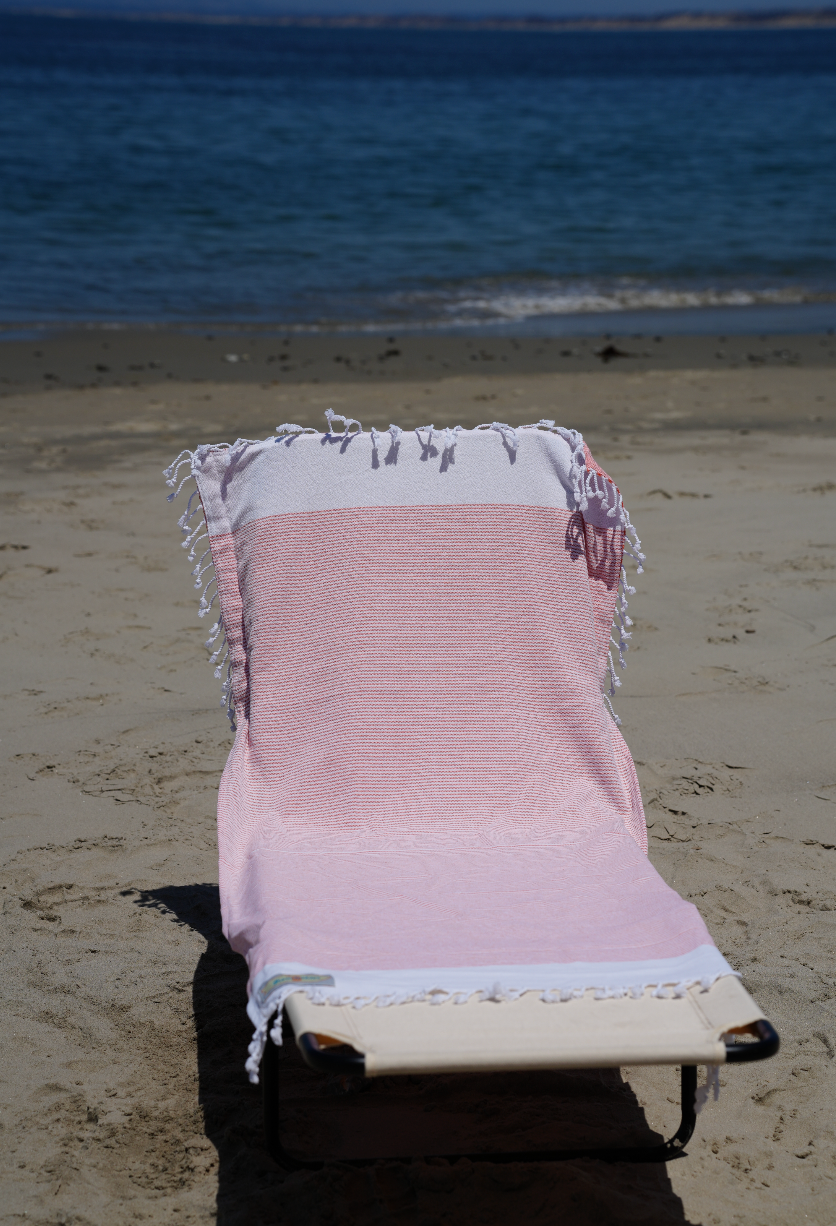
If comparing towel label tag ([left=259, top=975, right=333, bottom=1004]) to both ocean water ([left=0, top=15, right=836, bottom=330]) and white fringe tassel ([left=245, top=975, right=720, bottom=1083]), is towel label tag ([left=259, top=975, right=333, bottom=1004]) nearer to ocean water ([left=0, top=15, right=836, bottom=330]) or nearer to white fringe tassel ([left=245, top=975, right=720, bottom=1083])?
white fringe tassel ([left=245, top=975, right=720, bottom=1083])

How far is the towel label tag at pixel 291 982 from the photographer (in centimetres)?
201

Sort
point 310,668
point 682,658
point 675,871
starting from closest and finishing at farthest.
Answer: point 310,668
point 675,871
point 682,658

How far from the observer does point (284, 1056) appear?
256 cm

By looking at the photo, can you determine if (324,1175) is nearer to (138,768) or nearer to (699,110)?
(138,768)

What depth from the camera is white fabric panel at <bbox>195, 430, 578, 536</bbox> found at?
9.62ft

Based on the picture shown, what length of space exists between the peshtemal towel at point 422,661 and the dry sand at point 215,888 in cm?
44

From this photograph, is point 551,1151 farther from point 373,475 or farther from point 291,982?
point 373,475

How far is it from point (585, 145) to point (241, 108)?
1088cm

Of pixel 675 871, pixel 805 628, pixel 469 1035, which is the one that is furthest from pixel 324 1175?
pixel 805 628

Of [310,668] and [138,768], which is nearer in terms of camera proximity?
[310,668]

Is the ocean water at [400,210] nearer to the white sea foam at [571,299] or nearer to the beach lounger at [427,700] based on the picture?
the white sea foam at [571,299]

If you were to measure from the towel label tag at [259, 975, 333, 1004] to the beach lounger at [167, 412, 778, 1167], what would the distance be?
133 millimetres

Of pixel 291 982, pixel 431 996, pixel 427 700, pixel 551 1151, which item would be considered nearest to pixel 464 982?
pixel 431 996

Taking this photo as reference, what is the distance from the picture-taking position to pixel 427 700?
2.83 m
